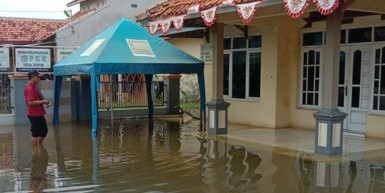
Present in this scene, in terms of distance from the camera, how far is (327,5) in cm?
767

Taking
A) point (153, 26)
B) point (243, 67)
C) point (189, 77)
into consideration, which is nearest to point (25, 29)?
point (189, 77)

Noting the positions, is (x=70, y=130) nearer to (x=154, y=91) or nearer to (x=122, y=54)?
(x=122, y=54)

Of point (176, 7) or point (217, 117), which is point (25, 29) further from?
point (217, 117)

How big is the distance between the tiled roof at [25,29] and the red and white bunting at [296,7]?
65.6 feet

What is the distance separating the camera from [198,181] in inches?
286

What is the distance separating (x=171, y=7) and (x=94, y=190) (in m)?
6.56

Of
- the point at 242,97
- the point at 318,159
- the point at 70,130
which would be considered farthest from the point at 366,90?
the point at 70,130

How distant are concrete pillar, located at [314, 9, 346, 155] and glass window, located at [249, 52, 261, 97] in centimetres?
461

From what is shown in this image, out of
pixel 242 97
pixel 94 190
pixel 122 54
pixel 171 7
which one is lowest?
pixel 94 190

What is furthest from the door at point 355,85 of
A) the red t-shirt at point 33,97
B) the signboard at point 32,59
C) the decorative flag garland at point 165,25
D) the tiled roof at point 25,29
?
the tiled roof at point 25,29

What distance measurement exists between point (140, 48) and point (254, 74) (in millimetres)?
3438

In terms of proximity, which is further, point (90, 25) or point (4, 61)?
point (90, 25)

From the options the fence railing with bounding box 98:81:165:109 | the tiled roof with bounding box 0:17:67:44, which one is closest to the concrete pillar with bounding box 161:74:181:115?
the fence railing with bounding box 98:81:165:109

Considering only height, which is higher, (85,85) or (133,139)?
(85,85)
